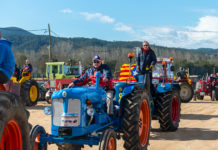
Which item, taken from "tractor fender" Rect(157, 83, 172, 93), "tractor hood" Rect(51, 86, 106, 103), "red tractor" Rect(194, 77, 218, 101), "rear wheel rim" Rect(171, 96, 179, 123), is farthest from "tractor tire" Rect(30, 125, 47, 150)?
"red tractor" Rect(194, 77, 218, 101)

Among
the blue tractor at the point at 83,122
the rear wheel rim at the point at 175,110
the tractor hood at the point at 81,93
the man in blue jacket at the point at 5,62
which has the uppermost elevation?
the man in blue jacket at the point at 5,62

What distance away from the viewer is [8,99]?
282cm

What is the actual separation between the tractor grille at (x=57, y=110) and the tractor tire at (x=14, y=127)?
994mm

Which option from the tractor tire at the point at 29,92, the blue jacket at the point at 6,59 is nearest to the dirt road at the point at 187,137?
the blue jacket at the point at 6,59

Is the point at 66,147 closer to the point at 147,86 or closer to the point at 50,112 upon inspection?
the point at 50,112

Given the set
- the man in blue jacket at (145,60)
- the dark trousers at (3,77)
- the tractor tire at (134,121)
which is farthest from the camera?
the man in blue jacket at (145,60)

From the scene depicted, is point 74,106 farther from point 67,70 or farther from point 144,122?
point 67,70

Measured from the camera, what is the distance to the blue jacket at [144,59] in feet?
22.8

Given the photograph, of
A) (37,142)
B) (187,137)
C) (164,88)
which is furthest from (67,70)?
(37,142)

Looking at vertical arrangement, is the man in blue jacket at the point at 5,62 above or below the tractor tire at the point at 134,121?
above

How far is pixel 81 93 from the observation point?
164 inches

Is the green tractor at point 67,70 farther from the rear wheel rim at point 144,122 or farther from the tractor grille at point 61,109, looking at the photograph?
the tractor grille at point 61,109

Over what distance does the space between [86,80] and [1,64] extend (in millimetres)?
2202

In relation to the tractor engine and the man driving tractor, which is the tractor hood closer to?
the tractor engine
